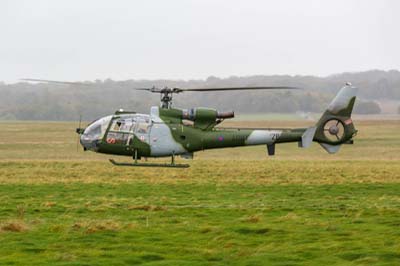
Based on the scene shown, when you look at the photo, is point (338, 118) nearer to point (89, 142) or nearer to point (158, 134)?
point (158, 134)

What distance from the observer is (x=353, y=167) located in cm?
5506

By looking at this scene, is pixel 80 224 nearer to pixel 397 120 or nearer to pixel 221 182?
pixel 221 182

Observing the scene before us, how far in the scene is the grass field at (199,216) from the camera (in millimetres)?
17812

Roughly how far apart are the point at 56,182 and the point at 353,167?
22.2 meters

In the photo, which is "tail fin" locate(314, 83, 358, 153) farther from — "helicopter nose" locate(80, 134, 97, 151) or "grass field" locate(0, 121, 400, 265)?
"helicopter nose" locate(80, 134, 97, 151)

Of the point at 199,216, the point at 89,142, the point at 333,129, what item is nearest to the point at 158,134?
the point at 89,142

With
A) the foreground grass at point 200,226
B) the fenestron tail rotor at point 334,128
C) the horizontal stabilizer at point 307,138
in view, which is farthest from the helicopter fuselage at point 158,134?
the foreground grass at point 200,226

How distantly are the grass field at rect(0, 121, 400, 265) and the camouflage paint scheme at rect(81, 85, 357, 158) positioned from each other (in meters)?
2.03

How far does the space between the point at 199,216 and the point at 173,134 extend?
12.4 feet

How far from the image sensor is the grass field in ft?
58.4

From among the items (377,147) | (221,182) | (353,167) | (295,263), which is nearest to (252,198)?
(221,182)

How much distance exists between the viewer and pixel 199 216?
83.1 feet

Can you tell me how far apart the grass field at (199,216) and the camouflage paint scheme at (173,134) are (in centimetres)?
203

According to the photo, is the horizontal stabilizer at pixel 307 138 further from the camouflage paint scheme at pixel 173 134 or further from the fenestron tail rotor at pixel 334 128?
the fenestron tail rotor at pixel 334 128
